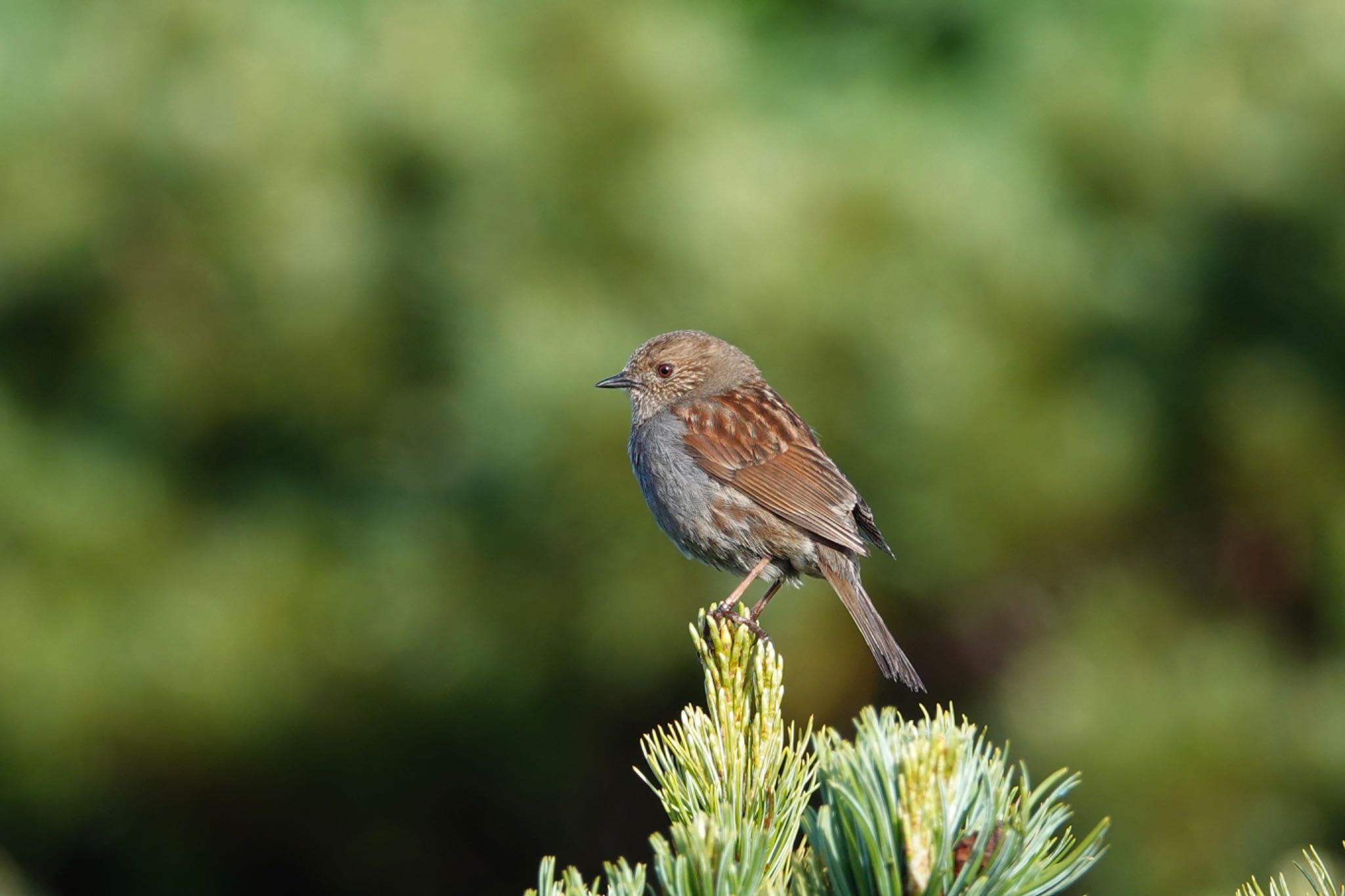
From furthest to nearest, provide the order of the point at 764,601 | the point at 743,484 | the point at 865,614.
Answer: the point at 743,484 → the point at 865,614 → the point at 764,601

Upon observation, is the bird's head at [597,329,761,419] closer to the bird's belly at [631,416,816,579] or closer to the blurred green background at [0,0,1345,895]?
the bird's belly at [631,416,816,579]

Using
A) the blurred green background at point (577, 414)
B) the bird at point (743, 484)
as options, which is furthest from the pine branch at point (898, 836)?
the blurred green background at point (577, 414)

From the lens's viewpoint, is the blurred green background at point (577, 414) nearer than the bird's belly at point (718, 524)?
No

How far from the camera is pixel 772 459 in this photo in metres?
3.62

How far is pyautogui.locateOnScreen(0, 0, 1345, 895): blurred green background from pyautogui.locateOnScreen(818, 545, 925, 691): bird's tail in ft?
3.38

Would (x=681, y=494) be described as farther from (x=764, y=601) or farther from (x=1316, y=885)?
(x=1316, y=885)

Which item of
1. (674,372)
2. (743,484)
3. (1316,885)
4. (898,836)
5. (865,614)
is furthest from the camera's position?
(674,372)

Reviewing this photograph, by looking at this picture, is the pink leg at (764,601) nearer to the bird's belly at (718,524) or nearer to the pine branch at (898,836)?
the bird's belly at (718,524)

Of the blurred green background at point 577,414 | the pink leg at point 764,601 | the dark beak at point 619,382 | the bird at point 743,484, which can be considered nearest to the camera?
the pink leg at point 764,601

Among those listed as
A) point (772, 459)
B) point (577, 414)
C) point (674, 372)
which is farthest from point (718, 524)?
point (577, 414)

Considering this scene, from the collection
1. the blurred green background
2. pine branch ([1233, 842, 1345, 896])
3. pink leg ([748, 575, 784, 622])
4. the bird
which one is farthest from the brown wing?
pine branch ([1233, 842, 1345, 896])

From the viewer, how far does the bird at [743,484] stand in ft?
11.2

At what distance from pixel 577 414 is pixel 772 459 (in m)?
1.06

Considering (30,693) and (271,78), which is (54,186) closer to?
(271,78)
